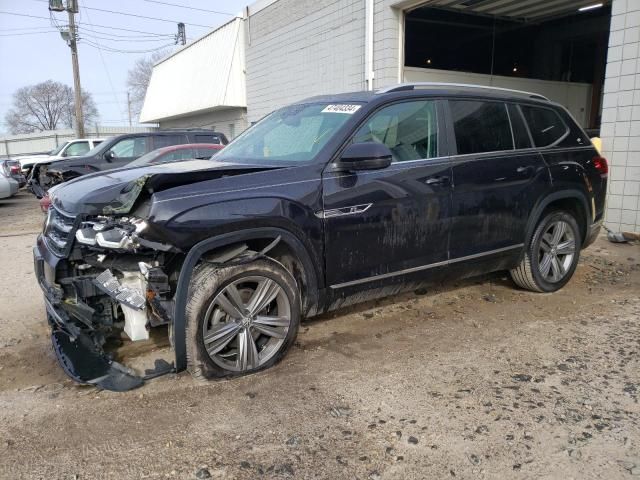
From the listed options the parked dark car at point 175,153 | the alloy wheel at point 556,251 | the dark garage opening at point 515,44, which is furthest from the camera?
the dark garage opening at point 515,44

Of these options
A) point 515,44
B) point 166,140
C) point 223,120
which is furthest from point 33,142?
point 515,44

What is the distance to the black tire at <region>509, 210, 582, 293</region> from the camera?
16.2ft

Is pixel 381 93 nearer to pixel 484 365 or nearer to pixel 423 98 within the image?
pixel 423 98

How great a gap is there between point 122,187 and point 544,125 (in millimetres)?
3982

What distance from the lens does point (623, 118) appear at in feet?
24.7

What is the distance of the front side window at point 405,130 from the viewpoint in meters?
3.91

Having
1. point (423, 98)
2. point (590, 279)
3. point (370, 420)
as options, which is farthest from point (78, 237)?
point (590, 279)

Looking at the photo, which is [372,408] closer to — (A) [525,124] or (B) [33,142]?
A: (A) [525,124]

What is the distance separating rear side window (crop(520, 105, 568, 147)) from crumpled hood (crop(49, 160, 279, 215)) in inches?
109

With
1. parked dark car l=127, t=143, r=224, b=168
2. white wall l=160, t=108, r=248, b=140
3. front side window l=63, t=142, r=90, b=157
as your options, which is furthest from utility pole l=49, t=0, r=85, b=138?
parked dark car l=127, t=143, r=224, b=168

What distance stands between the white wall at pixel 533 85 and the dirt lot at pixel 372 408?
376 inches

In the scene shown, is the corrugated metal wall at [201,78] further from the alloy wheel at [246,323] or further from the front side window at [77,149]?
the alloy wheel at [246,323]

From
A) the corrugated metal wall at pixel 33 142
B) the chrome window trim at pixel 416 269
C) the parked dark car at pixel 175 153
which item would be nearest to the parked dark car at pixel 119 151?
the parked dark car at pixel 175 153

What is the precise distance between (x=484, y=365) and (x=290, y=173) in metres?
1.93
